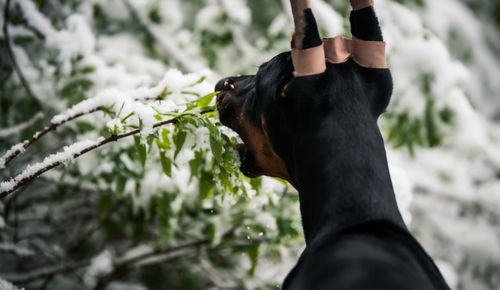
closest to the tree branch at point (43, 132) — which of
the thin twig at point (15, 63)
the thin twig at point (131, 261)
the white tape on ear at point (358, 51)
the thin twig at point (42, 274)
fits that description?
the white tape on ear at point (358, 51)

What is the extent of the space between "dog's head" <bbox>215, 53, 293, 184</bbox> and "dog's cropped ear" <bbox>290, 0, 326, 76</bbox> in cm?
9

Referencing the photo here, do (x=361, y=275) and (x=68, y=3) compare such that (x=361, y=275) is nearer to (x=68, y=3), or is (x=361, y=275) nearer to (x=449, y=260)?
(x=68, y=3)

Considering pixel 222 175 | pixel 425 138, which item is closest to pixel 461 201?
pixel 425 138

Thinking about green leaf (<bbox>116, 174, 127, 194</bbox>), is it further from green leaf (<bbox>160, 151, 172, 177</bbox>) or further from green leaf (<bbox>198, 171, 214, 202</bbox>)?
green leaf (<bbox>160, 151, 172, 177</bbox>)

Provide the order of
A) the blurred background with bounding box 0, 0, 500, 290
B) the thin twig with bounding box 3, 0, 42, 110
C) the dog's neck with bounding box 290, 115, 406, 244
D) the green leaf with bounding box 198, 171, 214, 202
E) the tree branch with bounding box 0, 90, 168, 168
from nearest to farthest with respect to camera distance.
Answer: the dog's neck with bounding box 290, 115, 406, 244 → the tree branch with bounding box 0, 90, 168, 168 → the green leaf with bounding box 198, 171, 214, 202 → the blurred background with bounding box 0, 0, 500, 290 → the thin twig with bounding box 3, 0, 42, 110

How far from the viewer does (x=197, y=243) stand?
3.20 metres

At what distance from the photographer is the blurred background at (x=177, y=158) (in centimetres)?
229

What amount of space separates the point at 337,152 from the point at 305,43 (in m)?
0.28

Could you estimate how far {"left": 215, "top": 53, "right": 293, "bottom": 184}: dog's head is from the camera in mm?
1354

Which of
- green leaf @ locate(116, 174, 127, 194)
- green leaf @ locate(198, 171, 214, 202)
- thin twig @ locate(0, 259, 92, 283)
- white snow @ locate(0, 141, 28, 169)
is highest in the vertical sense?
white snow @ locate(0, 141, 28, 169)

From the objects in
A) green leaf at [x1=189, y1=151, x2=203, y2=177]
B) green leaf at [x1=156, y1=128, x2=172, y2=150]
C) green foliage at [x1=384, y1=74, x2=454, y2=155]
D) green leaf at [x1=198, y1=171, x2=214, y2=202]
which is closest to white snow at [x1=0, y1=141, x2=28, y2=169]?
green leaf at [x1=156, y1=128, x2=172, y2=150]

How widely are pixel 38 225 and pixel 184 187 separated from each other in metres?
2.17

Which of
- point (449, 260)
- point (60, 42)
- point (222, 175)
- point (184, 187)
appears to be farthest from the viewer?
point (449, 260)

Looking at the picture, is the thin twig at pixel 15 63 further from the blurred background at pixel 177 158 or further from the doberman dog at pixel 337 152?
the doberman dog at pixel 337 152
